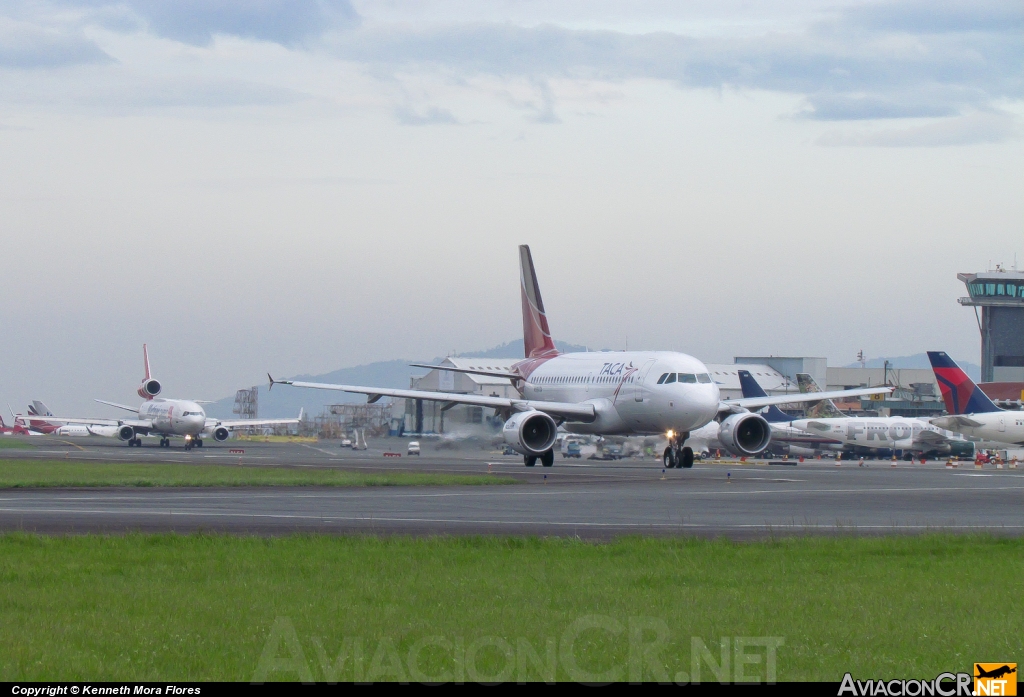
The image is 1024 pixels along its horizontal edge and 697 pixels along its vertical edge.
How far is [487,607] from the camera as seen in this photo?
9.62 metres

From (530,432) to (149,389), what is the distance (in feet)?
214

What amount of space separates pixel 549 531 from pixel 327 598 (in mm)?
7290

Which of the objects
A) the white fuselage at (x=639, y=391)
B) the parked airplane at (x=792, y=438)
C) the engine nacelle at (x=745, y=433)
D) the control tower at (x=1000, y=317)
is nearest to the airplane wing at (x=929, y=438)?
the parked airplane at (x=792, y=438)

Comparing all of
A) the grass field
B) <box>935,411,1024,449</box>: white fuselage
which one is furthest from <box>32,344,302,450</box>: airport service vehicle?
the grass field

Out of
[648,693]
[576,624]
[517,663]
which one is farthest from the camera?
[576,624]

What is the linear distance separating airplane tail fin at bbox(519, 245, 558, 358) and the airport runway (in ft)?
67.3

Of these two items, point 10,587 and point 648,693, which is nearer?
point 648,693

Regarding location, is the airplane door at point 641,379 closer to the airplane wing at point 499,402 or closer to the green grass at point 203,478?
the airplane wing at point 499,402

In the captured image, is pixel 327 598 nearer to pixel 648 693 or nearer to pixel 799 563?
pixel 648 693

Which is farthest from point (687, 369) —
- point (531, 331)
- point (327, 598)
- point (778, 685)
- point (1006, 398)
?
point (1006, 398)

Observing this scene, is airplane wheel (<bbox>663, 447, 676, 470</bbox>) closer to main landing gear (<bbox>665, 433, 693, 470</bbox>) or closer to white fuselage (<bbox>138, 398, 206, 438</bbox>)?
main landing gear (<bbox>665, 433, 693, 470</bbox>)

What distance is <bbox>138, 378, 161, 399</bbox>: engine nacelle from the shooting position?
101m

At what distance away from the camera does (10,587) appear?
10.6m

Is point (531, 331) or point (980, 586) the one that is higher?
point (531, 331)
